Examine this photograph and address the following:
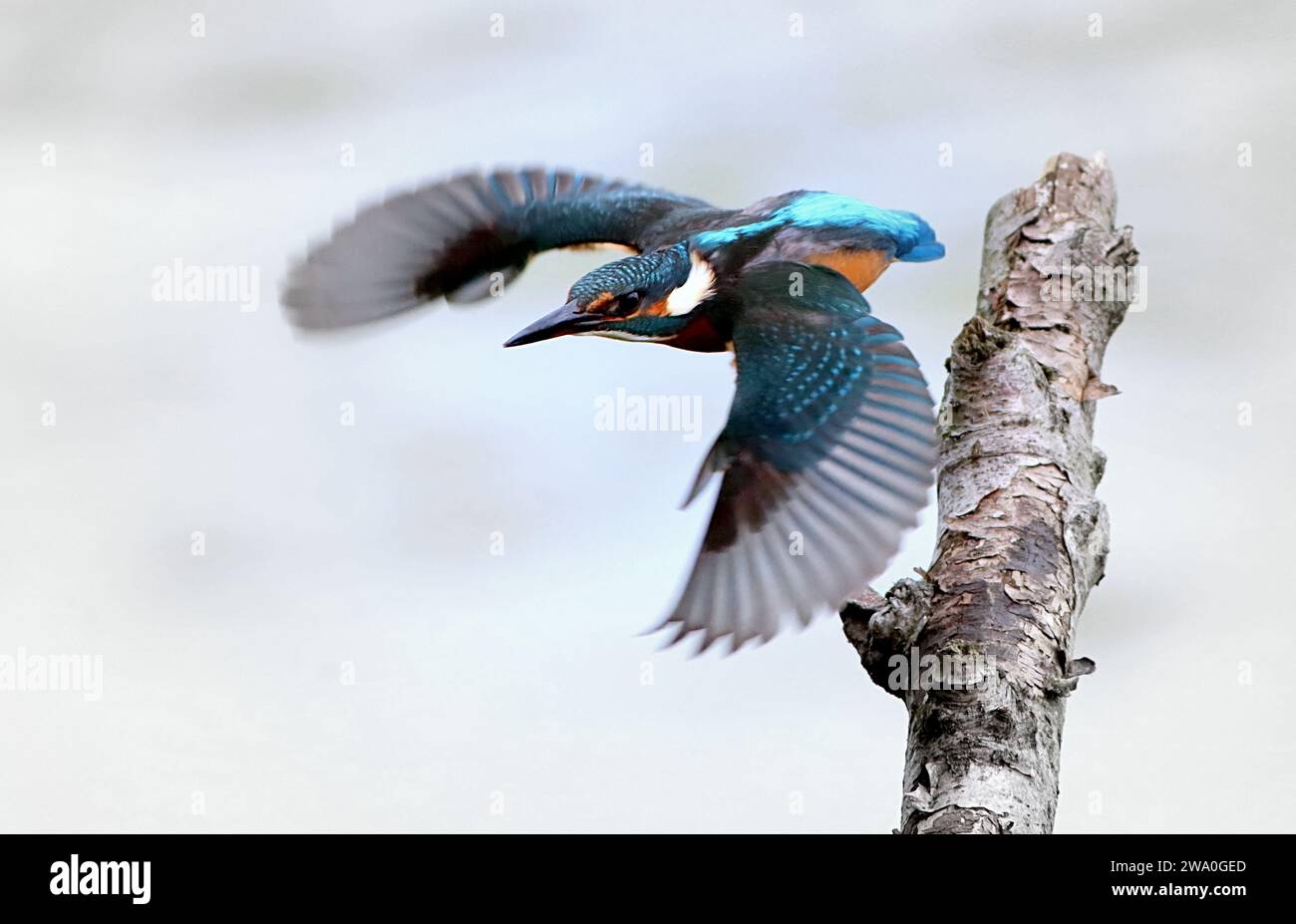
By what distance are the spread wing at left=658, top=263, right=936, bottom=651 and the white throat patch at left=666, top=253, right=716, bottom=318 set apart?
97 millimetres

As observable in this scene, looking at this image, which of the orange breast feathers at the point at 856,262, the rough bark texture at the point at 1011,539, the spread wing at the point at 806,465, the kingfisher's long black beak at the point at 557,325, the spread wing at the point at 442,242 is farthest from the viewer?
the spread wing at the point at 442,242

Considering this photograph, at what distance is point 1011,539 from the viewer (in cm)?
287

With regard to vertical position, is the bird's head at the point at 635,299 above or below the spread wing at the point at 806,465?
above

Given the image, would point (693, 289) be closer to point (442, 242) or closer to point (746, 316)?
point (746, 316)

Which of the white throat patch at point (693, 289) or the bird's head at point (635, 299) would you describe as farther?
the white throat patch at point (693, 289)

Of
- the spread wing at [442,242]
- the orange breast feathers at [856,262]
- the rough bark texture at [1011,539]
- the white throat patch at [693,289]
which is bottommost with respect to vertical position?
the rough bark texture at [1011,539]

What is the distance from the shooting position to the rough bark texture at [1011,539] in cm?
250

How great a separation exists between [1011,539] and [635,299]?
0.90 m

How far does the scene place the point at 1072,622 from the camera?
2809 mm

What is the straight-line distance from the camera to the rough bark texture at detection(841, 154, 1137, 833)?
2502mm

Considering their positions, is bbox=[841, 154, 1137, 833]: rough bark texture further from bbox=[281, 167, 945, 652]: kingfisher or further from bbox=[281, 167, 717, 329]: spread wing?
bbox=[281, 167, 717, 329]: spread wing

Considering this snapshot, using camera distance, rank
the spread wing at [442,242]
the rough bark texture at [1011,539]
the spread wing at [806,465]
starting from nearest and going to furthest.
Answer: the rough bark texture at [1011,539]
the spread wing at [806,465]
the spread wing at [442,242]

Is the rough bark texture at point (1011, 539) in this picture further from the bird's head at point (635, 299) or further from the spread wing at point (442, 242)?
the spread wing at point (442, 242)

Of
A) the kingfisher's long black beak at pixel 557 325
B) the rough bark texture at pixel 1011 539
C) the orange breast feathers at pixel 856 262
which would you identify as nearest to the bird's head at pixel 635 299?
the kingfisher's long black beak at pixel 557 325
